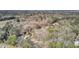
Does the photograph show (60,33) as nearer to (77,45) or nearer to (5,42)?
(77,45)

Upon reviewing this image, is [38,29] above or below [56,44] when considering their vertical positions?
above

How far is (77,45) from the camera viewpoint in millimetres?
2016

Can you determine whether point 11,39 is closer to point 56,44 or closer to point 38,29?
point 38,29

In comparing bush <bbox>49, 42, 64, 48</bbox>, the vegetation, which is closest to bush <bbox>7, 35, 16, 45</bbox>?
the vegetation

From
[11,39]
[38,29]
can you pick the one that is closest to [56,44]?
[38,29]
